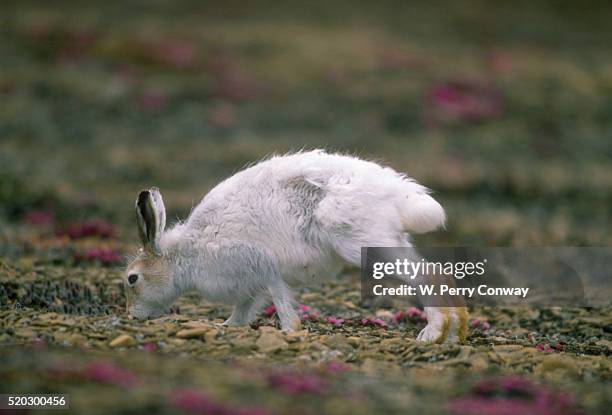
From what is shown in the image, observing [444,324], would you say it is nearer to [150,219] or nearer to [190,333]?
[190,333]

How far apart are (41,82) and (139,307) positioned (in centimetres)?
1960

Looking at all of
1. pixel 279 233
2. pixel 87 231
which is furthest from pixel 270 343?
pixel 87 231

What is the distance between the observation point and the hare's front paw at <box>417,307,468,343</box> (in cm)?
957

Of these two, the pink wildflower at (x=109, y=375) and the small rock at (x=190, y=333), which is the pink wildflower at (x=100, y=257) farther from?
the pink wildflower at (x=109, y=375)

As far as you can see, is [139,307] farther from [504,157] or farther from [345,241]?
[504,157]

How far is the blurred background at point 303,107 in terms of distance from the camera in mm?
20938

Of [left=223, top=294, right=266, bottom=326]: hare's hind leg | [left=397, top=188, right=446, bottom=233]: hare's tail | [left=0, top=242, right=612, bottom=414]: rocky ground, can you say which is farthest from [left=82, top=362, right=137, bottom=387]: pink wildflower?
[left=397, top=188, right=446, bottom=233]: hare's tail

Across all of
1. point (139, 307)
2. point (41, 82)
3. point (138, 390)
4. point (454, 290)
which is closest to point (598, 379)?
point (454, 290)

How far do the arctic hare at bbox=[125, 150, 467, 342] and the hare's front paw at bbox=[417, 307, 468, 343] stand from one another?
11 mm

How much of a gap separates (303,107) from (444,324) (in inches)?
729

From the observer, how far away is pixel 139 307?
10664 millimetres

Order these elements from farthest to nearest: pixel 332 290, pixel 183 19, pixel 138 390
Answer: pixel 183 19 → pixel 332 290 → pixel 138 390

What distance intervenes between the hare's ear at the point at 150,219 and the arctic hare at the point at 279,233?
0.04 ft
